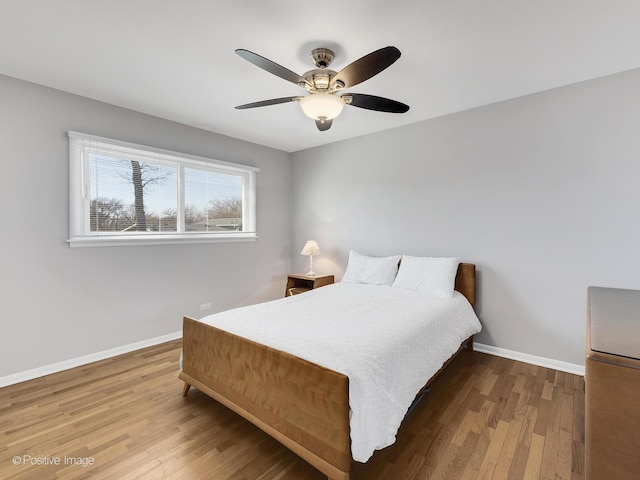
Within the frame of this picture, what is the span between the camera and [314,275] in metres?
4.22

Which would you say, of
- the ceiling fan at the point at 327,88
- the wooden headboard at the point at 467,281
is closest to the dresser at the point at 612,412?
the ceiling fan at the point at 327,88

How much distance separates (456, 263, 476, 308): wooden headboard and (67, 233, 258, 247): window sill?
270cm

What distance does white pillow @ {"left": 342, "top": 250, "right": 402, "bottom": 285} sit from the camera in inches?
136

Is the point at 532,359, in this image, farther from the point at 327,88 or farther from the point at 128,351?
the point at 128,351

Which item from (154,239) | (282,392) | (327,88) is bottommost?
(282,392)

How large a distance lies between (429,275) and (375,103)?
1.81m

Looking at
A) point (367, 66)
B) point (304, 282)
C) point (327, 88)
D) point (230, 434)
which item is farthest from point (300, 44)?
point (304, 282)

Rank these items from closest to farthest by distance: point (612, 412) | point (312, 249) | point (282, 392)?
point (612, 412) → point (282, 392) → point (312, 249)

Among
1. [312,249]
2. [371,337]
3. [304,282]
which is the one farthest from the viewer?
[304,282]

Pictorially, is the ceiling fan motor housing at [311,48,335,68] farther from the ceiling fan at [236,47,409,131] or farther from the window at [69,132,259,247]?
the window at [69,132,259,247]

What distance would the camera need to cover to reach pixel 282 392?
1.63 metres

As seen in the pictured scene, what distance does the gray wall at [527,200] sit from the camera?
2.45 meters

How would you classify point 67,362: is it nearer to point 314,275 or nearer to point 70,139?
point 70,139

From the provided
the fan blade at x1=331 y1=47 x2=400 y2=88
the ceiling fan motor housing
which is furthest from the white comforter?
the ceiling fan motor housing
